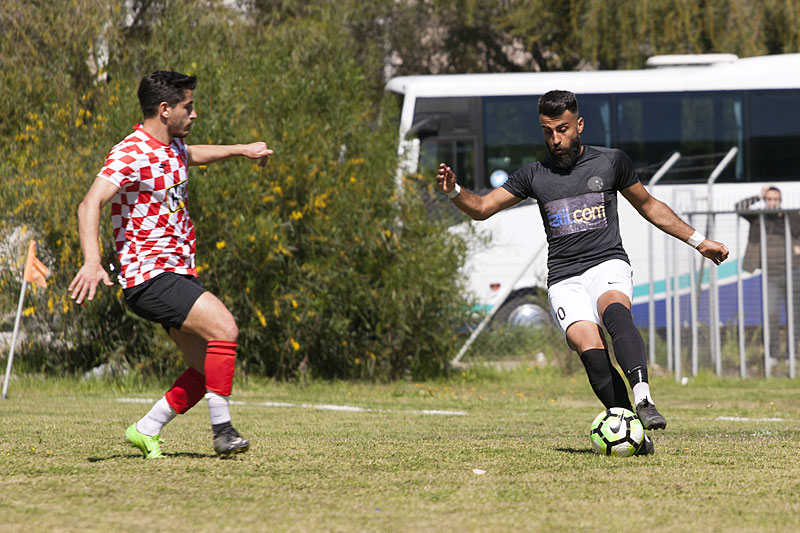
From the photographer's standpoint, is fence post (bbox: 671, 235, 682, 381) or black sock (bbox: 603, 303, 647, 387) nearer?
black sock (bbox: 603, 303, 647, 387)

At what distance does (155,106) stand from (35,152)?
836cm

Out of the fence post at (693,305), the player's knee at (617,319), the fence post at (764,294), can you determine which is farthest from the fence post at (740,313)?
the player's knee at (617,319)

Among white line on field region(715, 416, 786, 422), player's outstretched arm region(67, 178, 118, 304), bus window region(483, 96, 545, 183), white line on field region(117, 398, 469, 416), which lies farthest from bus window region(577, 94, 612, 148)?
player's outstretched arm region(67, 178, 118, 304)

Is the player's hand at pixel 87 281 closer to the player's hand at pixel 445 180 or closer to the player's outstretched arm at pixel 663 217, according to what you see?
the player's hand at pixel 445 180

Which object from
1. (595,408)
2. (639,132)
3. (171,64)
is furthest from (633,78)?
(595,408)

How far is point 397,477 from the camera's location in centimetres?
477

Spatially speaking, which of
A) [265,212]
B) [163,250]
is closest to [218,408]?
[163,250]

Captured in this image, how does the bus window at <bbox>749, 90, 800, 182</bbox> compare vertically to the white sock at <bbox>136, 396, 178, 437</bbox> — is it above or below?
above

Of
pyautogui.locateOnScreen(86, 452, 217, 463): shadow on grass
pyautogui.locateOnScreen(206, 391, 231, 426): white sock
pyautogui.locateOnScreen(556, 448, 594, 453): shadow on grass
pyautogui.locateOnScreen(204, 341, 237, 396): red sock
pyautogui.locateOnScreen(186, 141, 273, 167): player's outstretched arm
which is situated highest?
pyautogui.locateOnScreen(186, 141, 273, 167): player's outstretched arm

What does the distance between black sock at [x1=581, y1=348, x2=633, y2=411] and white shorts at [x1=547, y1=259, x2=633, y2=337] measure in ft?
0.64

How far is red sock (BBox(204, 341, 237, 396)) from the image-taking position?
17.4 feet

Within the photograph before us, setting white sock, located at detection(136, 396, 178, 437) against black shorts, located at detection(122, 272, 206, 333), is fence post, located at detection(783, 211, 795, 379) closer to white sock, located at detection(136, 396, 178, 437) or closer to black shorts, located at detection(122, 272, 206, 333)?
white sock, located at detection(136, 396, 178, 437)

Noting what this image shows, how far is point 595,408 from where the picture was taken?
10445 millimetres

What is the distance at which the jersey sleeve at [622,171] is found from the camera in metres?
5.92
